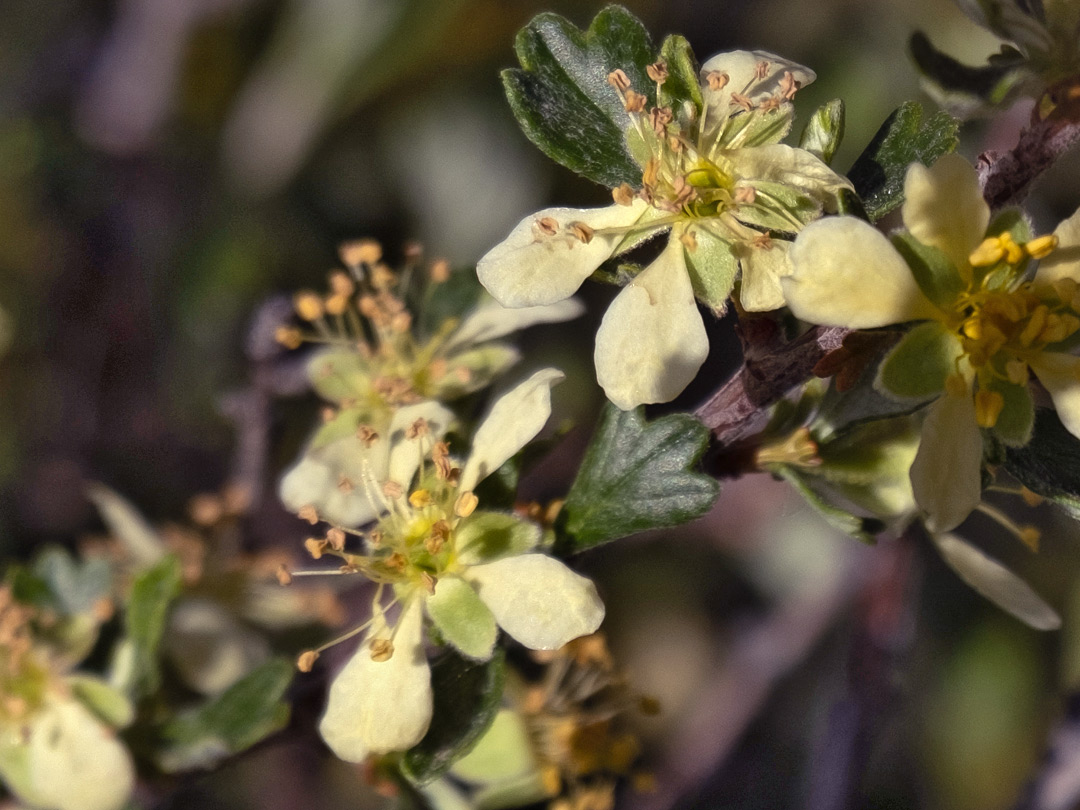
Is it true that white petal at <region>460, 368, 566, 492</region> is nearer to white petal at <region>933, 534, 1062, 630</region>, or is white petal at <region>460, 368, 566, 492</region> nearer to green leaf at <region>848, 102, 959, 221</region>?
green leaf at <region>848, 102, 959, 221</region>

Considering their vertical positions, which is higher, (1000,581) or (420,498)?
(420,498)

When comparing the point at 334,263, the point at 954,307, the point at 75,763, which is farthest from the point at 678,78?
the point at 334,263

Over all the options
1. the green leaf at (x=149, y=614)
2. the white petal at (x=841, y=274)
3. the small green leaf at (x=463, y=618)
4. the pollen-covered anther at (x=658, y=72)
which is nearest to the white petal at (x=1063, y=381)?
the white petal at (x=841, y=274)

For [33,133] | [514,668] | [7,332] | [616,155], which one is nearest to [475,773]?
[514,668]

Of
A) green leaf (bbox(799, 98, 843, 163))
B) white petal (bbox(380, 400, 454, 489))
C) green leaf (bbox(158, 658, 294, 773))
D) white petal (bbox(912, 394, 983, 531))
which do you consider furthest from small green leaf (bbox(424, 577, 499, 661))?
green leaf (bbox(799, 98, 843, 163))

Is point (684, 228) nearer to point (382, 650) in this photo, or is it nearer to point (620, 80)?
point (620, 80)

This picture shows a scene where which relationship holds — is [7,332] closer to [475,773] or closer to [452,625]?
[475,773]

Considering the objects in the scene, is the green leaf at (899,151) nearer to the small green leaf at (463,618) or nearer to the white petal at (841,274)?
the white petal at (841,274)
